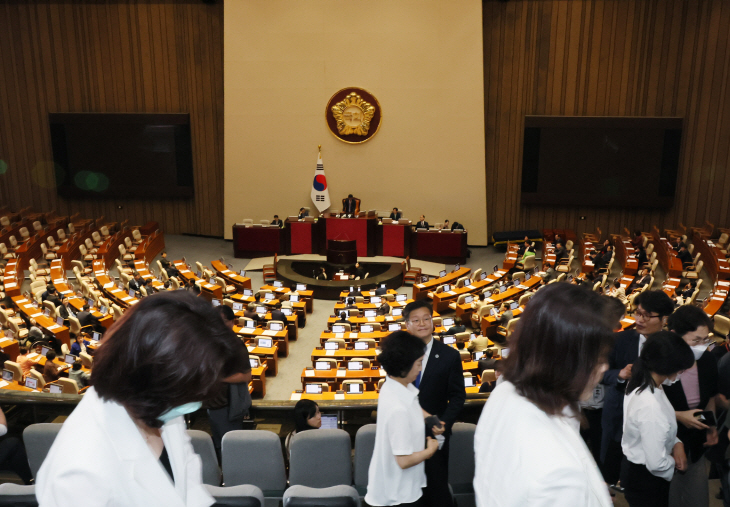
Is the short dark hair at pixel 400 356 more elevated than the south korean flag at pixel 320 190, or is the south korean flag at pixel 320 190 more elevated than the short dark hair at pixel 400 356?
the short dark hair at pixel 400 356

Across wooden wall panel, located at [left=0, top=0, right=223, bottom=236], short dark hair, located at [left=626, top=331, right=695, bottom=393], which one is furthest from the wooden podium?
short dark hair, located at [left=626, top=331, right=695, bottom=393]

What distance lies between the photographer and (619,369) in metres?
3.61

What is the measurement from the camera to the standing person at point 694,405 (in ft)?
10.3

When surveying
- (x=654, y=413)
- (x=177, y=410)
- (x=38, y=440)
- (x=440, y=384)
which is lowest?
(x=38, y=440)

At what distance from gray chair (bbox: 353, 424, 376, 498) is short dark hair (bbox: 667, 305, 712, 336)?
1.78m

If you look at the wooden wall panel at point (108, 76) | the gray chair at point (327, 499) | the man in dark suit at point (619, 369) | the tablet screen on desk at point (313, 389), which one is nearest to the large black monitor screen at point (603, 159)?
the wooden wall panel at point (108, 76)

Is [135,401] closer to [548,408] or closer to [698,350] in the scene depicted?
[548,408]

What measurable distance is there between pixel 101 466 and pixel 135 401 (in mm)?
131

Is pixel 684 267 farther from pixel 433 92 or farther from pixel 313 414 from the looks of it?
pixel 313 414

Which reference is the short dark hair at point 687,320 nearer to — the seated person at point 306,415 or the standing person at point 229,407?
the seated person at point 306,415

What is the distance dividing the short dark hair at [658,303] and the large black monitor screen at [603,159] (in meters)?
13.9

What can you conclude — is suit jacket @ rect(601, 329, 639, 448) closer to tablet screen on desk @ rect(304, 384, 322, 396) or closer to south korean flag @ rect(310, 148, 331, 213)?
tablet screen on desk @ rect(304, 384, 322, 396)

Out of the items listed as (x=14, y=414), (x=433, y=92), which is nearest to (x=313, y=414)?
(x=14, y=414)

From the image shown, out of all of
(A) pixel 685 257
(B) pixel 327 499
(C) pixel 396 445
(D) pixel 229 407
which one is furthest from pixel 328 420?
(A) pixel 685 257
